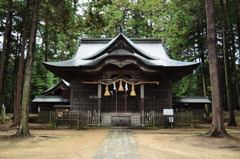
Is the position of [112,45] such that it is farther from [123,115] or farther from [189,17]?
[189,17]

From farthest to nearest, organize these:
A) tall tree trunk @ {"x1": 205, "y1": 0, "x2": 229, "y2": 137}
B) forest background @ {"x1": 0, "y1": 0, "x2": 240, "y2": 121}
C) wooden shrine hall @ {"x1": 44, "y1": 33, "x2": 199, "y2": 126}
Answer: wooden shrine hall @ {"x1": 44, "y1": 33, "x2": 199, "y2": 126} < forest background @ {"x1": 0, "y1": 0, "x2": 240, "y2": 121} < tall tree trunk @ {"x1": 205, "y1": 0, "x2": 229, "y2": 137}

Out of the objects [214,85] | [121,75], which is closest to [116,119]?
[121,75]

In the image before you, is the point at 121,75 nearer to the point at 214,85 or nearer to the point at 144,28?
the point at 214,85

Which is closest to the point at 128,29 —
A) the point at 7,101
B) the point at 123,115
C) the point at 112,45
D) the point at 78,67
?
the point at 112,45

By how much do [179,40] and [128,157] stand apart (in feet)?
62.9

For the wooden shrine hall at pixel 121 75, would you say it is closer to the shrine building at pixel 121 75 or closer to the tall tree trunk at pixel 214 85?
the shrine building at pixel 121 75

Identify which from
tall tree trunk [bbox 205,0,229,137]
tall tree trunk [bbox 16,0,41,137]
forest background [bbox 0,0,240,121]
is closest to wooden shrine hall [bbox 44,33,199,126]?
forest background [bbox 0,0,240,121]

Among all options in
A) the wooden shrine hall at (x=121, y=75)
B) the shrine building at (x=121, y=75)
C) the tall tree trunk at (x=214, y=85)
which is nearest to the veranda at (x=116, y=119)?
→ the wooden shrine hall at (x=121, y=75)

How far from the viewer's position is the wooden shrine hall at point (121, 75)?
14.9 m

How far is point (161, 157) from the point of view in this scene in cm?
557

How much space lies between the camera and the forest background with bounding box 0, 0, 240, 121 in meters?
12.7

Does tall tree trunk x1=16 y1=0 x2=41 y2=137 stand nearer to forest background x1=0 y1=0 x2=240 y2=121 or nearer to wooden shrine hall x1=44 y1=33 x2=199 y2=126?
forest background x1=0 y1=0 x2=240 y2=121

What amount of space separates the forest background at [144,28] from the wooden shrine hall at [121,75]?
270 centimetres

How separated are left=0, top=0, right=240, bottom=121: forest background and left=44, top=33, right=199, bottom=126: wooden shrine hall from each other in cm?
270
